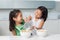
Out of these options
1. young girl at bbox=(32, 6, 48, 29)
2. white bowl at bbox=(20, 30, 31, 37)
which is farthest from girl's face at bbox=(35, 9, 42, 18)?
white bowl at bbox=(20, 30, 31, 37)

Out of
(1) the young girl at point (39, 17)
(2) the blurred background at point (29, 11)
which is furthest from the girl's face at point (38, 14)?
(2) the blurred background at point (29, 11)

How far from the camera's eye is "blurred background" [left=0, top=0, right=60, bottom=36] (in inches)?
58.7

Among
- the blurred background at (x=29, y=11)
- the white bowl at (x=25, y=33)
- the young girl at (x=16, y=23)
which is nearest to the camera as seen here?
the white bowl at (x=25, y=33)

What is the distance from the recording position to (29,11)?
4.98ft

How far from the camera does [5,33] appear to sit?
151 cm

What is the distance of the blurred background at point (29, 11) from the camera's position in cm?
149

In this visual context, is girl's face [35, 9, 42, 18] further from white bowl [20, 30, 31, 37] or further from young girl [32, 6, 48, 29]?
white bowl [20, 30, 31, 37]

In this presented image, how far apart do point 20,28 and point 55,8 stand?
73 cm

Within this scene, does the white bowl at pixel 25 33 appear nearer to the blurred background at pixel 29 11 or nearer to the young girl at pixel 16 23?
the young girl at pixel 16 23

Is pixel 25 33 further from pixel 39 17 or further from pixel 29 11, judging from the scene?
pixel 29 11

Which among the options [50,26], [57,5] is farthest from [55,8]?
[50,26]

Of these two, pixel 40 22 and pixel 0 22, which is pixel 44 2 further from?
pixel 40 22

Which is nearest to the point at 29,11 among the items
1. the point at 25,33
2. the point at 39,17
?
the point at 39,17

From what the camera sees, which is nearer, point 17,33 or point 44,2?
point 17,33
